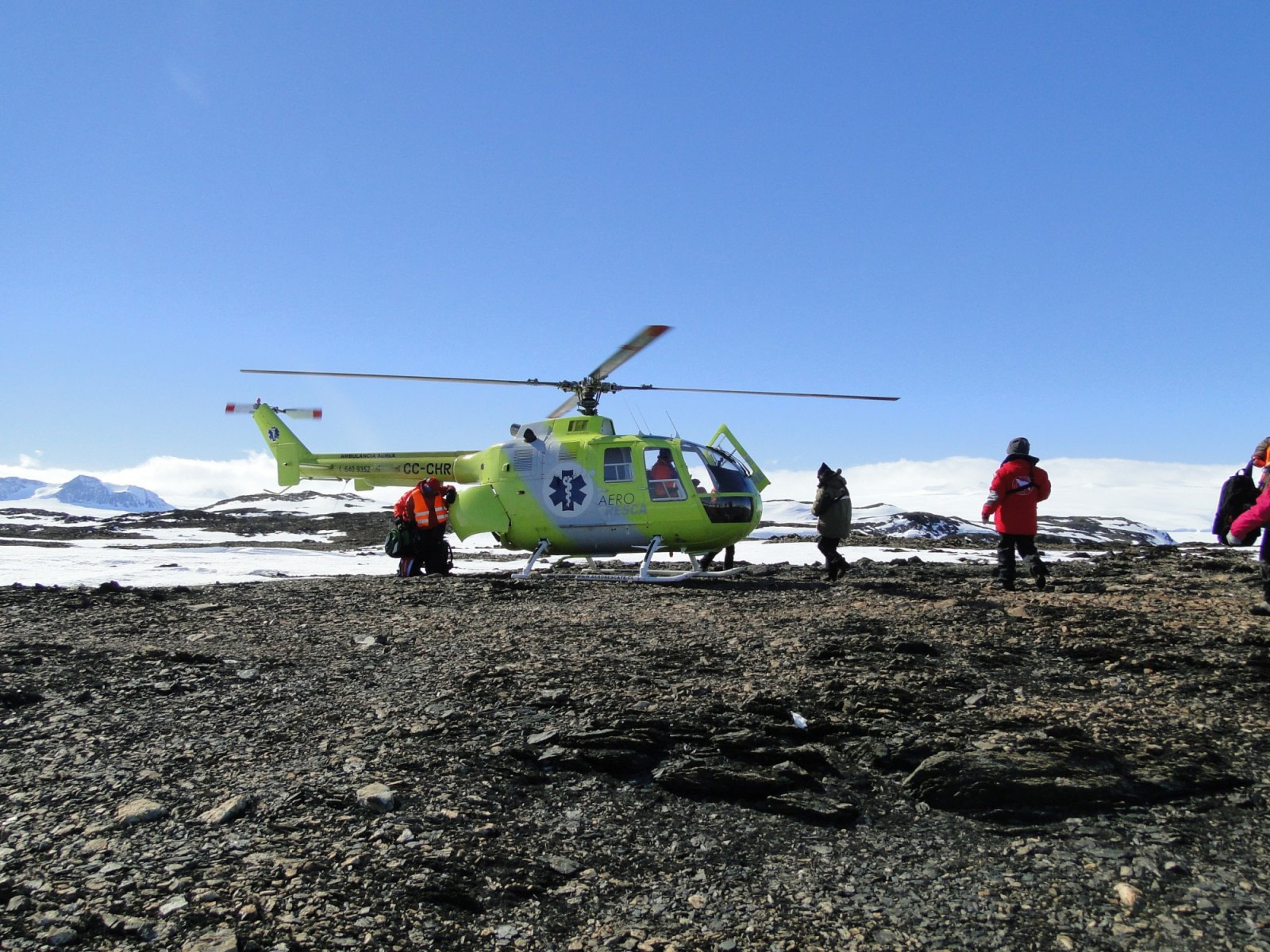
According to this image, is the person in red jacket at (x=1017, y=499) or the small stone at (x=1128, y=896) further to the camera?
the person in red jacket at (x=1017, y=499)

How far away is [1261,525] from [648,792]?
20.3 feet

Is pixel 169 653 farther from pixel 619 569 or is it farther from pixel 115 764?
pixel 619 569

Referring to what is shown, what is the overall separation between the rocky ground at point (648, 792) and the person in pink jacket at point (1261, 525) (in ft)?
2.66

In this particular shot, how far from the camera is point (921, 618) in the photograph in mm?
7402

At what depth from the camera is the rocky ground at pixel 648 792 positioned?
262 centimetres

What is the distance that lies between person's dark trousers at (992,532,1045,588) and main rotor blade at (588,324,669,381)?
17.2 feet

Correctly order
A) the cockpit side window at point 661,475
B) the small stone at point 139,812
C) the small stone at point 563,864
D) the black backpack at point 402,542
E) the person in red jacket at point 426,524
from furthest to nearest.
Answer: the person in red jacket at point 426,524 → the black backpack at point 402,542 → the cockpit side window at point 661,475 → the small stone at point 139,812 → the small stone at point 563,864

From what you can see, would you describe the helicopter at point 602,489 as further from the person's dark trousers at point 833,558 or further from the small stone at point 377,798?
the small stone at point 377,798

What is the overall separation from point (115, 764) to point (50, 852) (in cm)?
91

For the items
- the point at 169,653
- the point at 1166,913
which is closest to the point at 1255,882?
the point at 1166,913

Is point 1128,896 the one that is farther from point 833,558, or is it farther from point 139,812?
point 833,558

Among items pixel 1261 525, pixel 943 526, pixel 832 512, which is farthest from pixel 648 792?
pixel 943 526

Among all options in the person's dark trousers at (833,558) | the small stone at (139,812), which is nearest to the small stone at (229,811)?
the small stone at (139,812)

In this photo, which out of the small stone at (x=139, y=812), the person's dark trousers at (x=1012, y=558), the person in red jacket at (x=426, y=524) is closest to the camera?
the small stone at (x=139, y=812)
